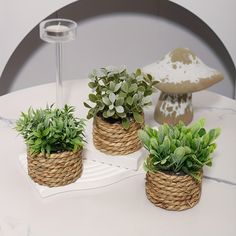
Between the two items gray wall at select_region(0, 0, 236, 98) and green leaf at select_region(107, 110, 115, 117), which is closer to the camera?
green leaf at select_region(107, 110, 115, 117)

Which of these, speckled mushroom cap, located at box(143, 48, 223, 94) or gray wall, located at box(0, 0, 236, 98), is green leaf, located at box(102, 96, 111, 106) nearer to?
speckled mushroom cap, located at box(143, 48, 223, 94)

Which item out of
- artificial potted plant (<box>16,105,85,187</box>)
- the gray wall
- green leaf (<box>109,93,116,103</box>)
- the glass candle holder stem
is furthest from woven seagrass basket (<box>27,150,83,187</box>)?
the gray wall

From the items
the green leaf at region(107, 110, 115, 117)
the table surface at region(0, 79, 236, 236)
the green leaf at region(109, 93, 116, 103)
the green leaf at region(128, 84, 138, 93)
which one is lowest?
the table surface at region(0, 79, 236, 236)

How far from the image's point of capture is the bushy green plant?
0.80 m

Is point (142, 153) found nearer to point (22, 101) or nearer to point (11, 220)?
point (11, 220)

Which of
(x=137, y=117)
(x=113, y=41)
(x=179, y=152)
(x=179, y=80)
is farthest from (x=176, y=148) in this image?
(x=113, y=41)

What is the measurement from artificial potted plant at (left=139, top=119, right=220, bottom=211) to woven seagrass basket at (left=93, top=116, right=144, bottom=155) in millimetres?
84

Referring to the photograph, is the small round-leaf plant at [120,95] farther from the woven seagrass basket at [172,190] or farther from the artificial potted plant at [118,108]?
the woven seagrass basket at [172,190]

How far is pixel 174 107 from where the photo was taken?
108 cm

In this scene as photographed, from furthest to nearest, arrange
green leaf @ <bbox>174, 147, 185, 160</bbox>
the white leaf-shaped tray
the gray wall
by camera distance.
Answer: the gray wall → the white leaf-shaped tray → green leaf @ <bbox>174, 147, 185, 160</bbox>

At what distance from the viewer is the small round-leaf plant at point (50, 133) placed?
0.84 m

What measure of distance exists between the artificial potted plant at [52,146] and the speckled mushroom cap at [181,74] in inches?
9.6

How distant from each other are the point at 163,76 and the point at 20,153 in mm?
330

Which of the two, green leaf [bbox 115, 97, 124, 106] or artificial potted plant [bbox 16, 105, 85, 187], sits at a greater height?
green leaf [bbox 115, 97, 124, 106]
